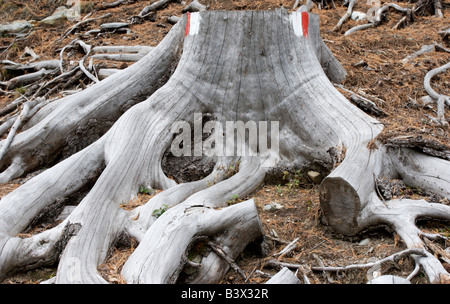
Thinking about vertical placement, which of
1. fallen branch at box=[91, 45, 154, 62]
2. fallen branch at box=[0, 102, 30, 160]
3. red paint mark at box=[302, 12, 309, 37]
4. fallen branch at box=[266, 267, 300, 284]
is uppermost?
red paint mark at box=[302, 12, 309, 37]

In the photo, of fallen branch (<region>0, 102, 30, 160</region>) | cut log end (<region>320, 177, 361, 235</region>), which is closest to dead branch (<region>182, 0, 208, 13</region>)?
fallen branch (<region>0, 102, 30, 160</region>)

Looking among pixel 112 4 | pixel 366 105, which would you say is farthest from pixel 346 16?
pixel 112 4

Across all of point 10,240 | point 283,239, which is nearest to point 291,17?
point 283,239

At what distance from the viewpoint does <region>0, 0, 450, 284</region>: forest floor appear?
327cm

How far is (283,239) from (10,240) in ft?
7.79

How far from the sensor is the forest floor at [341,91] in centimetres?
327

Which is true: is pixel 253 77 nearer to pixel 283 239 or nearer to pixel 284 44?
pixel 284 44

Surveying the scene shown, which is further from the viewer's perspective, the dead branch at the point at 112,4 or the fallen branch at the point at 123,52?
the dead branch at the point at 112,4

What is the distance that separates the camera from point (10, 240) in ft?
10.8

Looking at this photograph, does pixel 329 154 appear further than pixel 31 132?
No

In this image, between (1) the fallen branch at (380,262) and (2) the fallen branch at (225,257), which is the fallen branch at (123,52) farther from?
(1) the fallen branch at (380,262)

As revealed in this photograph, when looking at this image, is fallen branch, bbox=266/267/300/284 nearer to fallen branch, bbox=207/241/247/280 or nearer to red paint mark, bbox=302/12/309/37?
fallen branch, bbox=207/241/247/280

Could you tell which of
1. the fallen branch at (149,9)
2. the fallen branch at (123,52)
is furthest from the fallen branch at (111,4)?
the fallen branch at (123,52)

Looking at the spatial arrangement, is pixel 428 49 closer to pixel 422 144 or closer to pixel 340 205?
pixel 422 144
